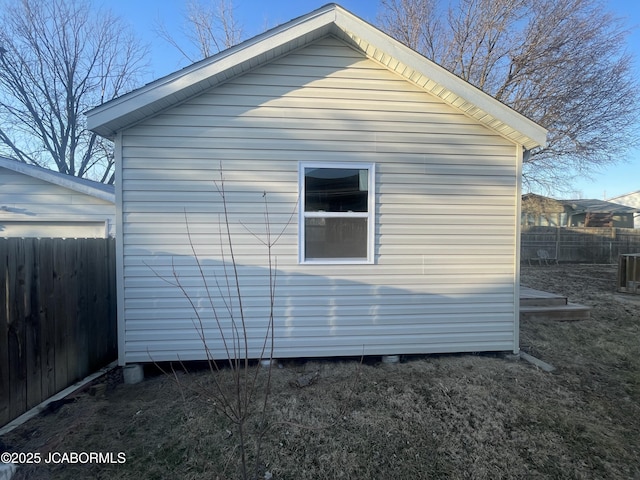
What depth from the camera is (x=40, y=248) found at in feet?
10.6

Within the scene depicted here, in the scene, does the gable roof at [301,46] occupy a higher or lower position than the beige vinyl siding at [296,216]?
higher

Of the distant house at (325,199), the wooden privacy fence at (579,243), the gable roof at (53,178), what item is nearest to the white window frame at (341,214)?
the distant house at (325,199)

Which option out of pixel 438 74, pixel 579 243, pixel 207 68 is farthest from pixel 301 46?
pixel 579 243

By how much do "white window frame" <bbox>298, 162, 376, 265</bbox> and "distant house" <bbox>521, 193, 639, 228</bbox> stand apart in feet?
62.7

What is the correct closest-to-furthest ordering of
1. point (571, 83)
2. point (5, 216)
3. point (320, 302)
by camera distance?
point (320, 302), point (5, 216), point (571, 83)

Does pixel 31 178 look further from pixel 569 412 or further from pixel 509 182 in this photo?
pixel 569 412

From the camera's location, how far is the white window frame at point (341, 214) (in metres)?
4.00

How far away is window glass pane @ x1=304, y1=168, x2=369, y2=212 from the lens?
4051mm

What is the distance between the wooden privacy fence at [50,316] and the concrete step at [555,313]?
6775mm

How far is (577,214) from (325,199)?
25.1m

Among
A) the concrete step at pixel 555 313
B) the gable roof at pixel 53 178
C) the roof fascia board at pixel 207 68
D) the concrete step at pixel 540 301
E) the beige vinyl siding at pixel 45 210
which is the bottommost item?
the concrete step at pixel 555 313

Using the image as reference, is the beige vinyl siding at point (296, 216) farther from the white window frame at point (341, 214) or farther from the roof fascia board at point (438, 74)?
the roof fascia board at point (438, 74)

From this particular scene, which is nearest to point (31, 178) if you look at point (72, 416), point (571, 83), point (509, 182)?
point (72, 416)

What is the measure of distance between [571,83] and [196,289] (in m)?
15.4
